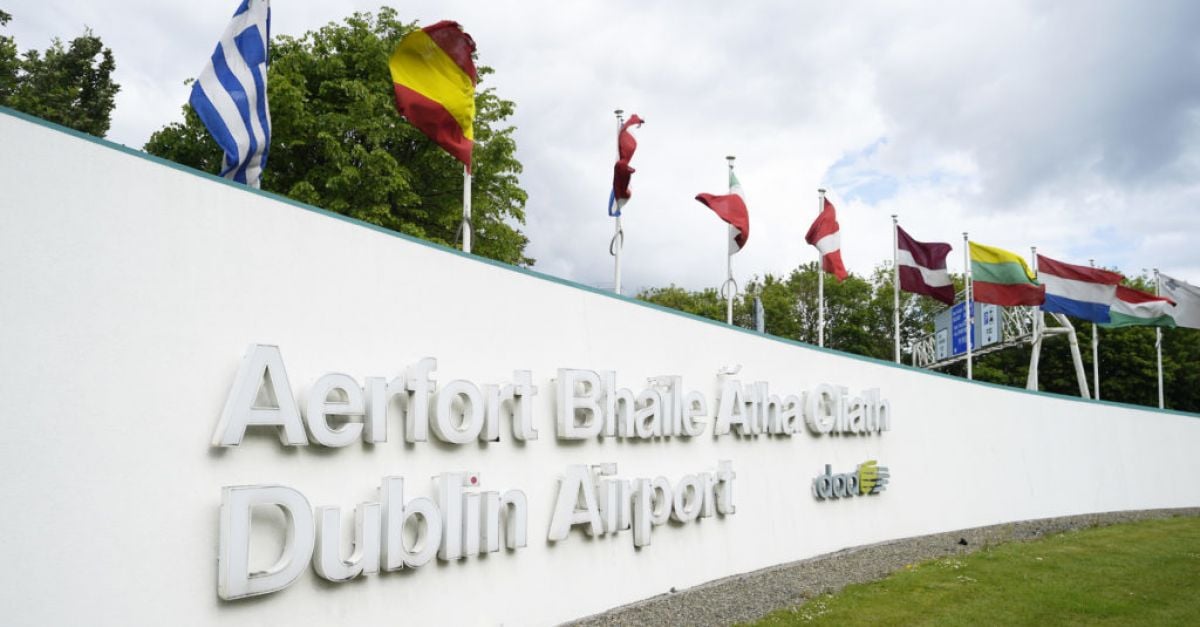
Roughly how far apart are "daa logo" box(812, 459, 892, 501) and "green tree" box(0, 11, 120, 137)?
2747 centimetres

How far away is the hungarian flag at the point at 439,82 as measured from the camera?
26.9ft

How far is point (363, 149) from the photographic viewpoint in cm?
2042

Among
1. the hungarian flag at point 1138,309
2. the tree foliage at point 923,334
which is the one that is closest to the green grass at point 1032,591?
the hungarian flag at point 1138,309

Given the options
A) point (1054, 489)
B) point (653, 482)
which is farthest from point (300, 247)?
point (1054, 489)

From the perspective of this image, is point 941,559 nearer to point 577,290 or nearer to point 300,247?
point 577,290

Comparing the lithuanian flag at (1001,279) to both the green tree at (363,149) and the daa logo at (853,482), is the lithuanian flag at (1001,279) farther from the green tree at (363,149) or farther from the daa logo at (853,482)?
the green tree at (363,149)

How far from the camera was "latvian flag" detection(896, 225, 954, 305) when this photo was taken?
1575cm

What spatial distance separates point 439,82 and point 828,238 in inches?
334

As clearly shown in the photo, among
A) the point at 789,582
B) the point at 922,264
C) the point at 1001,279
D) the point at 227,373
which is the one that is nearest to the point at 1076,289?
the point at 1001,279

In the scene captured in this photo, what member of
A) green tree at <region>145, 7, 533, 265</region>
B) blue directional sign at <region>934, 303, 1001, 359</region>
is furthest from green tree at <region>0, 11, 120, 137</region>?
blue directional sign at <region>934, 303, 1001, 359</region>

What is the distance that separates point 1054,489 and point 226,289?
18.6 m

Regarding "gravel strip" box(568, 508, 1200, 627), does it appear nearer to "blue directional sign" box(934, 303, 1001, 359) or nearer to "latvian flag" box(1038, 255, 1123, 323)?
"latvian flag" box(1038, 255, 1123, 323)

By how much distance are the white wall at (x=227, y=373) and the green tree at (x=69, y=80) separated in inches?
1048

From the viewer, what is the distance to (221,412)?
5.39 meters
